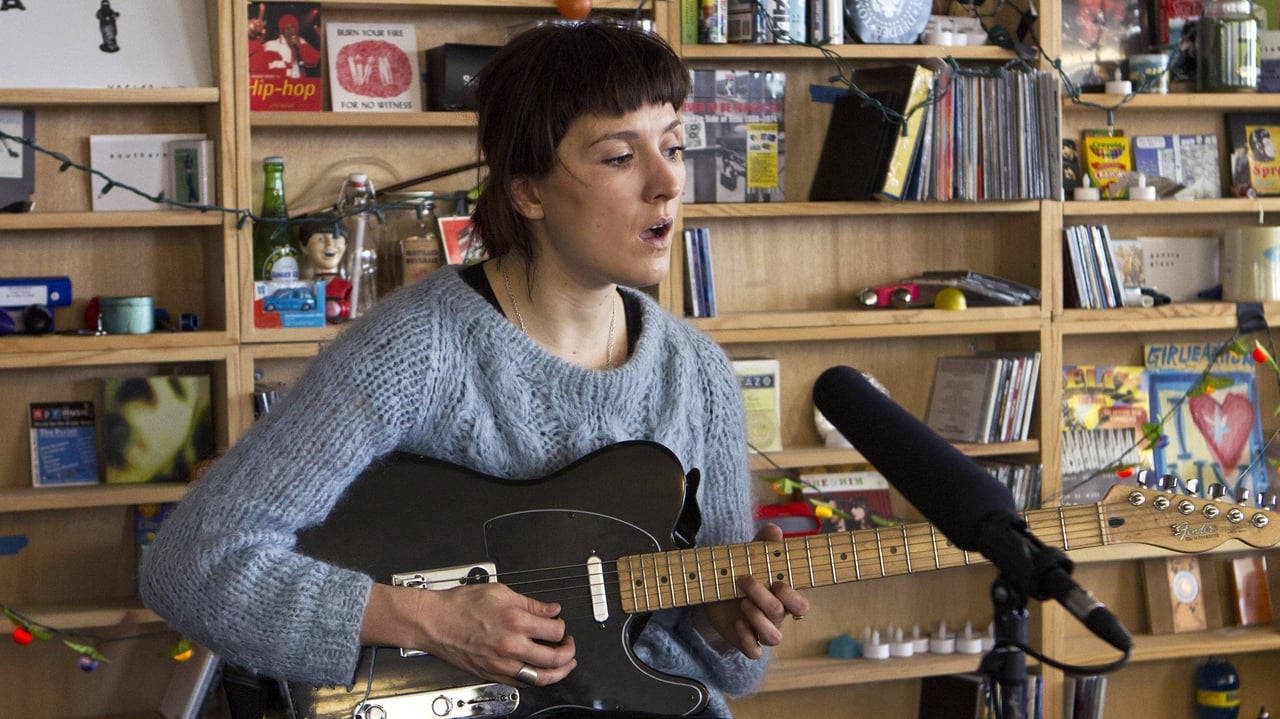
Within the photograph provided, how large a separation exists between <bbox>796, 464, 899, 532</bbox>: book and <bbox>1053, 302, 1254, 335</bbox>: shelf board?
546 millimetres

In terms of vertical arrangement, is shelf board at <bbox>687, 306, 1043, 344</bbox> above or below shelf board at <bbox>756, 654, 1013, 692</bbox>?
above

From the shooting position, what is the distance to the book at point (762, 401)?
297 cm

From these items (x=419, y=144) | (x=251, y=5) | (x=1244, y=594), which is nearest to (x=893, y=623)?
(x=1244, y=594)

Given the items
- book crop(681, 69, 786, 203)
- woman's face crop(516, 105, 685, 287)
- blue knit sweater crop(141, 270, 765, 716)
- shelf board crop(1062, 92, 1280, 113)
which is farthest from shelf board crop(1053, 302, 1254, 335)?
woman's face crop(516, 105, 685, 287)

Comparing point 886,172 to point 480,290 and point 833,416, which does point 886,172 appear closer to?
point 480,290

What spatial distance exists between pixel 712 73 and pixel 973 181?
0.60m

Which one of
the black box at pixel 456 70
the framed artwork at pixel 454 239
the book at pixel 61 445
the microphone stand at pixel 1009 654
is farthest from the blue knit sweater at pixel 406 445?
the book at pixel 61 445

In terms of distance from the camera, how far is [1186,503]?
1487 mm

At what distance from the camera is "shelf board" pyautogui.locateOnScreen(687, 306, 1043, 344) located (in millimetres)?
2828

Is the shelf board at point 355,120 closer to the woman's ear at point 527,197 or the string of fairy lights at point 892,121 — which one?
the string of fairy lights at point 892,121

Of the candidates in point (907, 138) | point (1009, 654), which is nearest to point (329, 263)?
point (907, 138)

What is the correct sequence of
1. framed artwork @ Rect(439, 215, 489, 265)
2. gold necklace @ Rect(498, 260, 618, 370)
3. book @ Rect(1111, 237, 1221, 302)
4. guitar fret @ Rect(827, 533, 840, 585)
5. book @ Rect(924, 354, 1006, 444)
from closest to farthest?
guitar fret @ Rect(827, 533, 840, 585) → gold necklace @ Rect(498, 260, 618, 370) → framed artwork @ Rect(439, 215, 489, 265) → book @ Rect(924, 354, 1006, 444) → book @ Rect(1111, 237, 1221, 302)

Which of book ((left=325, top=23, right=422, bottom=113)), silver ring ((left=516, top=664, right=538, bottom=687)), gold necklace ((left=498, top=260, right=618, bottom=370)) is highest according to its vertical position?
book ((left=325, top=23, right=422, bottom=113))

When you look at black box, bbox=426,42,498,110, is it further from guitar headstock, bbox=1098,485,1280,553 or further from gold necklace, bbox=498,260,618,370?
guitar headstock, bbox=1098,485,1280,553
